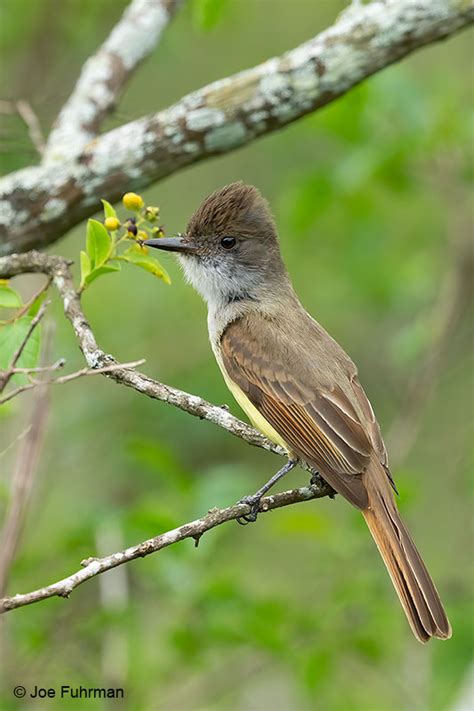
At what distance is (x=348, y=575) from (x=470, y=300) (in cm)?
280

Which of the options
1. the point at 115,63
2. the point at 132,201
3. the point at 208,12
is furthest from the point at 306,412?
the point at 115,63

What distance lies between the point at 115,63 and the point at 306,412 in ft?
6.35

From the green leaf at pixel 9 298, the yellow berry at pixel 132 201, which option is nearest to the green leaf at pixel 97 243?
the yellow berry at pixel 132 201

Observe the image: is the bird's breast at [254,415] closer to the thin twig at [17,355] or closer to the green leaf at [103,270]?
the green leaf at [103,270]

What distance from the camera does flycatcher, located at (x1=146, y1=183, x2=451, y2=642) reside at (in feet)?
13.2

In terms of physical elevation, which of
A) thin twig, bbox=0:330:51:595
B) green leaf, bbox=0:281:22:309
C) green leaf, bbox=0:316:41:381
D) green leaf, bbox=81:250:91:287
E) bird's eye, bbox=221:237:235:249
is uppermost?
bird's eye, bbox=221:237:235:249

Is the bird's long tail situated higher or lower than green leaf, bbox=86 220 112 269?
lower

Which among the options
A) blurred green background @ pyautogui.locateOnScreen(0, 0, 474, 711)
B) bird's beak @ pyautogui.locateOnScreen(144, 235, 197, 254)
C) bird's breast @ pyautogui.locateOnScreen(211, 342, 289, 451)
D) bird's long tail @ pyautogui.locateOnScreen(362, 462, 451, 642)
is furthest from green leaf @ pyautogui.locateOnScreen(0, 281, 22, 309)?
bird's long tail @ pyautogui.locateOnScreen(362, 462, 451, 642)

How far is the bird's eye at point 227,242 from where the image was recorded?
4992mm

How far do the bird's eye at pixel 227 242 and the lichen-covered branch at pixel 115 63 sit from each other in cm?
74

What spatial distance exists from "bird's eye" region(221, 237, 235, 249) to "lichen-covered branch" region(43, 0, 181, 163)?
2.42 feet

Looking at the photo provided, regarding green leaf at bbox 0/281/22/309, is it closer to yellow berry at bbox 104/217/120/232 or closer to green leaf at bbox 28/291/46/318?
green leaf at bbox 28/291/46/318

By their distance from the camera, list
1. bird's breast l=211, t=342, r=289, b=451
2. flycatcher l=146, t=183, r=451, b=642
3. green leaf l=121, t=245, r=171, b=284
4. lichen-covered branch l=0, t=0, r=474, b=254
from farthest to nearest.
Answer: lichen-covered branch l=0, t=0, r=474, b=254 < bird's breast l=211, t=342, r=289, b=451 < flycatcher l=146, t=183, r=451, b=642 < green leaf l=121, t=245, r=171, b=284

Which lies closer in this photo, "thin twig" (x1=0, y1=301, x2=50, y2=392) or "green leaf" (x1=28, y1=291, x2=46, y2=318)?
"thin twig" (x1=0, y1=301, x2=50, y2=392)
